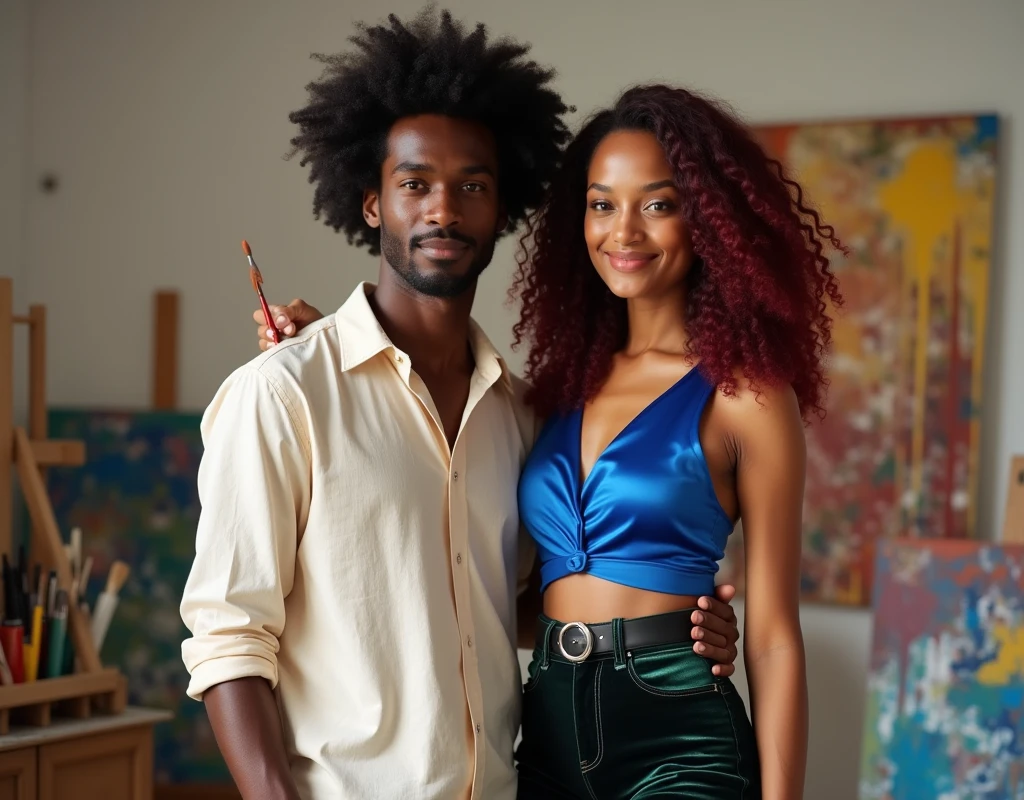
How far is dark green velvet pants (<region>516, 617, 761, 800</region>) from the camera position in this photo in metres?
1.92

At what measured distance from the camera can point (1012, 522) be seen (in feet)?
12.0

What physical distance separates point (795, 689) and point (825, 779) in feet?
7.23

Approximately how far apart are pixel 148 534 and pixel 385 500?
2.75 meters

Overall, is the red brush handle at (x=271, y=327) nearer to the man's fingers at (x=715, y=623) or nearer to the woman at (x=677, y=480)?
the woman at (x=677, y=480)

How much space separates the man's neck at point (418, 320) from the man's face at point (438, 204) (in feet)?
0.11

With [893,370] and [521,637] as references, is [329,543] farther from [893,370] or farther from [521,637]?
[893,370]

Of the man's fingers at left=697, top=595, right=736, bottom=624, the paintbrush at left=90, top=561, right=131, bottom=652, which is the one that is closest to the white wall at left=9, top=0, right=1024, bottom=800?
the paintbrush at left=90, top=561, right=131, bottom=652

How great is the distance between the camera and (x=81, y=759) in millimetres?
2928

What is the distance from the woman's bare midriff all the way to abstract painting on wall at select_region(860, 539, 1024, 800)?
6.22 feet

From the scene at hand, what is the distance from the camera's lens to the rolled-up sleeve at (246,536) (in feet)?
5.65

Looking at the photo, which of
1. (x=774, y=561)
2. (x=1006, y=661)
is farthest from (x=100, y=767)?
(x=1006, y=661)

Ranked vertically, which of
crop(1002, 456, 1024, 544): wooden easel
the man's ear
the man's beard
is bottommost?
crop(1002, 456, 1024, 544): wooden easel

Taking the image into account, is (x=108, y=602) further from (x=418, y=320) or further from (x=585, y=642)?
(x=585, y=642)

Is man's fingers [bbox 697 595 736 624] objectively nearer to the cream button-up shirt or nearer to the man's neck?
the cream button-up shirt
